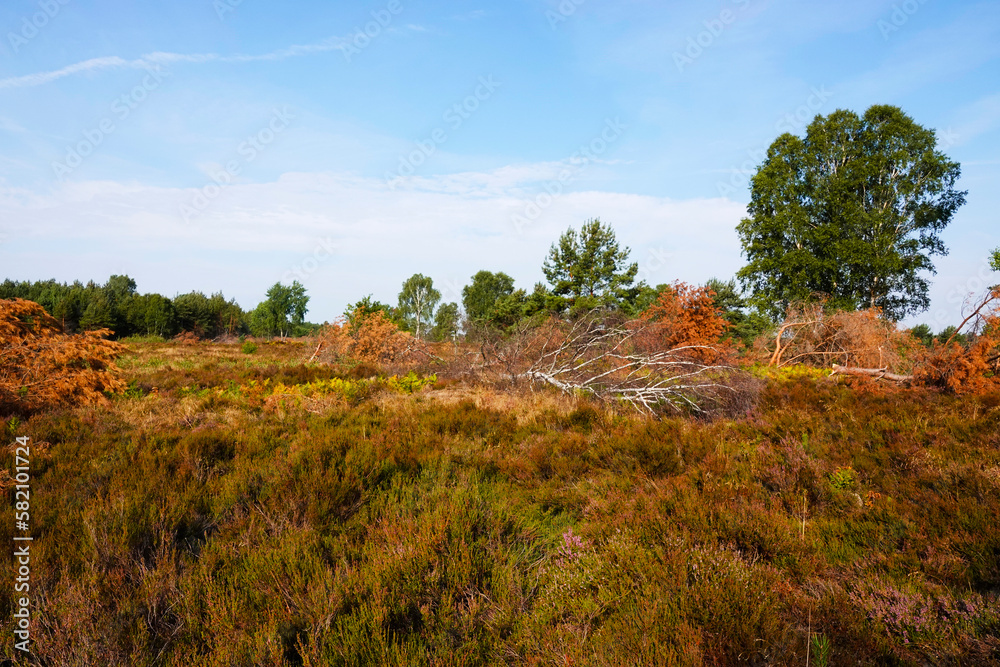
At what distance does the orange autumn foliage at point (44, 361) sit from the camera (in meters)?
7.18

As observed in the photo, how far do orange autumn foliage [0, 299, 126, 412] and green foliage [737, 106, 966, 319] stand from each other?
3099 cm

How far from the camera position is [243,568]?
9.73 feet

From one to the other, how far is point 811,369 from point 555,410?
9.95 m

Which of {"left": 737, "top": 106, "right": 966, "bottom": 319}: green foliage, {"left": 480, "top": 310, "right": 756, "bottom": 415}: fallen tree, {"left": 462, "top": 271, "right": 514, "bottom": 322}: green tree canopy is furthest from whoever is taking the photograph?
{"left": 462, "top": 271, "right": 514, "bottom": 322}: green tree canopy

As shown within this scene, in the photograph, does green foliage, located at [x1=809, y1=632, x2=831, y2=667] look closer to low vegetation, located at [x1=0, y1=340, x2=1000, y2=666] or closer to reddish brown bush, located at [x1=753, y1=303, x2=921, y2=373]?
low vegetation, located at [x1=0, y1=340, x2=1000, y2=666]

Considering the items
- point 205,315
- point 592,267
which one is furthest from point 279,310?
point 592,267

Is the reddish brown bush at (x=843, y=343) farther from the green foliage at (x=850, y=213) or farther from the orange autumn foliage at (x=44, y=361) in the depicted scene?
the orange autumn foliage at (x=44, y=361)

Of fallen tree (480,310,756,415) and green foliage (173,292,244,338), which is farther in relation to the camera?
green foliage (173,292,244,338)

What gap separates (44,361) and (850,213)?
3460 cm

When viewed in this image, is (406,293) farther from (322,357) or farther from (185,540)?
(185,540)

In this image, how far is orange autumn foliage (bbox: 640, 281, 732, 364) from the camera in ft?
43.9

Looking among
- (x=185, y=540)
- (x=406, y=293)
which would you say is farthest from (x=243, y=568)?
(x=406, y=293)

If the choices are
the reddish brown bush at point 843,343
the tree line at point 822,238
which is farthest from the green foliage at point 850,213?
the reddish brown bush at point 843,343

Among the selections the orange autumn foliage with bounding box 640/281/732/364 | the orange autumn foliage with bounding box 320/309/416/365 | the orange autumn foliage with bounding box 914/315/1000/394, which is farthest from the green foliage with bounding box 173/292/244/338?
the orange autumn foliage with bounding box 914/315/1000/394
